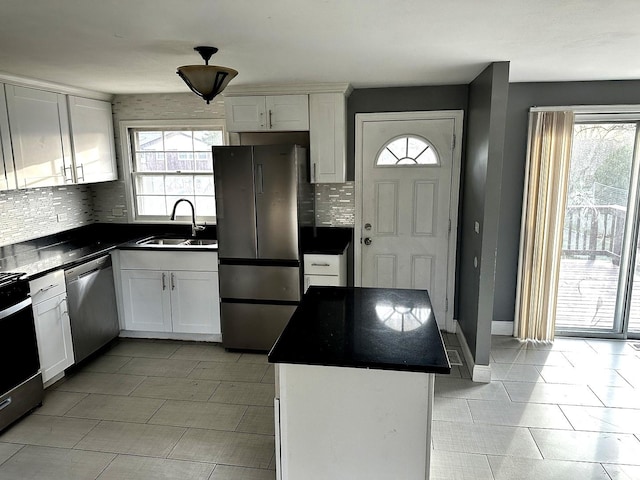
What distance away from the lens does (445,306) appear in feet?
14.1

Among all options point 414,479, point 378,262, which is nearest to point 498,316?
point 378,262

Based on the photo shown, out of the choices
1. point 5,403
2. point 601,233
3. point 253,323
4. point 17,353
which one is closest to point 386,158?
point 253,323

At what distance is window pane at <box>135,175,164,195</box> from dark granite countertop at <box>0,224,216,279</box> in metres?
0.35

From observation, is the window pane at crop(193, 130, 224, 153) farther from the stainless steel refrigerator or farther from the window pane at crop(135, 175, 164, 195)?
the stainless steel refrigerator

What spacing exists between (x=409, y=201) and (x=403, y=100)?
907 mm

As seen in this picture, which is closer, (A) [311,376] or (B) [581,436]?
(A) [311,376]

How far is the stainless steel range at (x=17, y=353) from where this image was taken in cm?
272

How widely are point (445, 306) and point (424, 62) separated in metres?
2.28

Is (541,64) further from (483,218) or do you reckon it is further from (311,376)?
(311,376)

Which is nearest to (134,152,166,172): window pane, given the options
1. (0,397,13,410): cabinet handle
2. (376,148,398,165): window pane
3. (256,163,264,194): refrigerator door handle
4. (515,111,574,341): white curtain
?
(256,163,264,194): refrigerator door handle

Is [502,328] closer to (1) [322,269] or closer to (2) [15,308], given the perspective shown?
(1) [322,269]

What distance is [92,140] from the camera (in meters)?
4.11

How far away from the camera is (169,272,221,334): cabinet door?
156 inches

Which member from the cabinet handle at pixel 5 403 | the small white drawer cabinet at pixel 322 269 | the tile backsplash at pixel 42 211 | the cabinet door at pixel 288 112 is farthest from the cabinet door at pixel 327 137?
the cabinet handle at pixel 5 403
